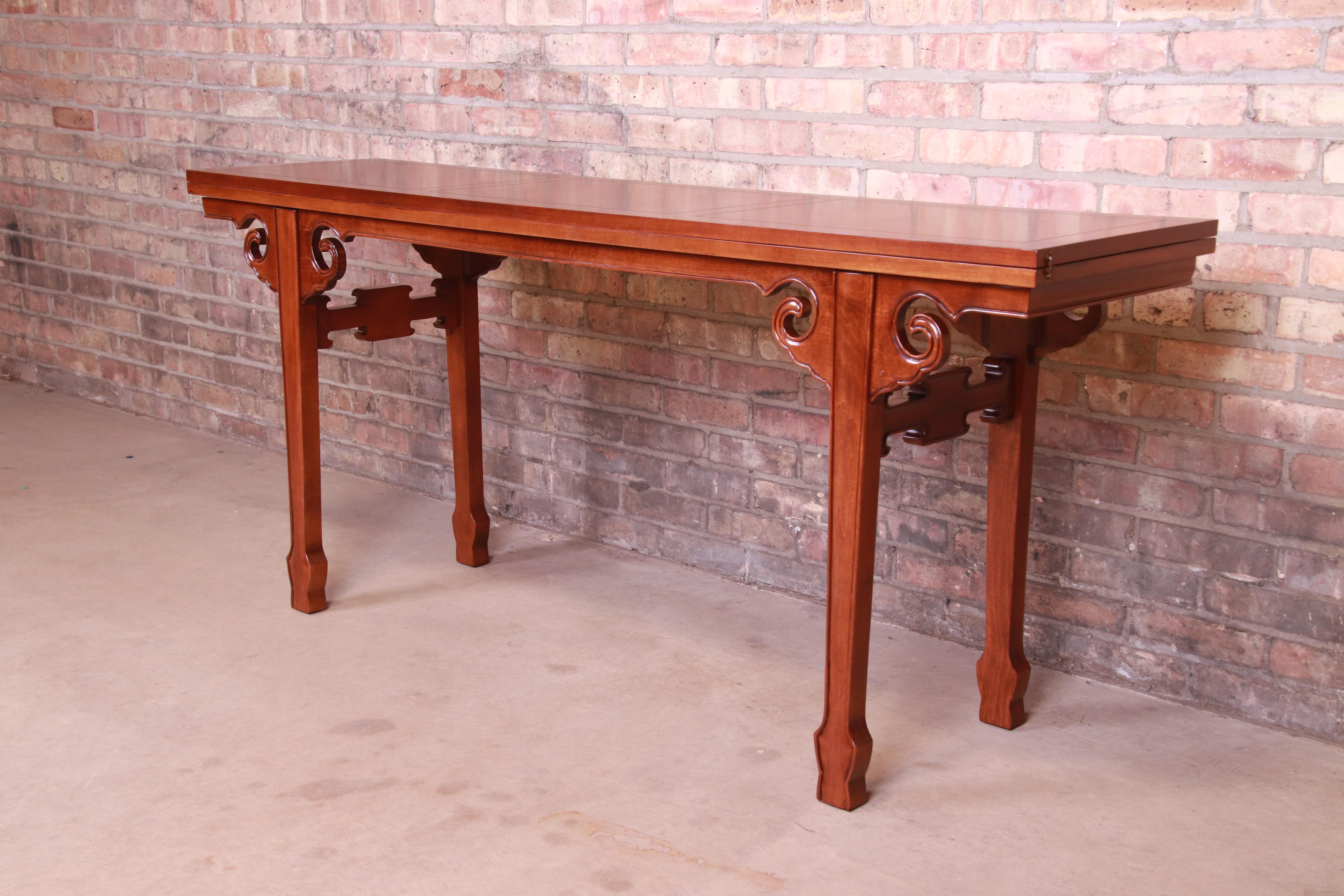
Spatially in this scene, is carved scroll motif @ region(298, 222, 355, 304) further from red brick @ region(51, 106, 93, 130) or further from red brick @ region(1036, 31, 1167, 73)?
red brick @ region(51, 106, 93, 130)

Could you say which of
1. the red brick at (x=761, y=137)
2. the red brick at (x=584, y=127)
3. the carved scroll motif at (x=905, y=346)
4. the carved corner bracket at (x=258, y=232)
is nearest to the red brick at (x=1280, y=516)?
the carved scroll motif at (x=905, y=346)

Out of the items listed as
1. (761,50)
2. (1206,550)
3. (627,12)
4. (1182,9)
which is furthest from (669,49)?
(1206,550)

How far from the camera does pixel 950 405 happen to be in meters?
2.29

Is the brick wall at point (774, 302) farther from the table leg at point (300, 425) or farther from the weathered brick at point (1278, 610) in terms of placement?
the table leg at point (300, 425)

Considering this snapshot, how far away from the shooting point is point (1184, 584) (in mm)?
2625

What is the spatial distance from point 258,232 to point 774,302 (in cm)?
119

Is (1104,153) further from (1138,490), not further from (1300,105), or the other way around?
(1138,490)

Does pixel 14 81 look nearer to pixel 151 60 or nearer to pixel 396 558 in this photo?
pixel 151 60

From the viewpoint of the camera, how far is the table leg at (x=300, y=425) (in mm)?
2975

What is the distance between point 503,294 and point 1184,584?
1.94 meters

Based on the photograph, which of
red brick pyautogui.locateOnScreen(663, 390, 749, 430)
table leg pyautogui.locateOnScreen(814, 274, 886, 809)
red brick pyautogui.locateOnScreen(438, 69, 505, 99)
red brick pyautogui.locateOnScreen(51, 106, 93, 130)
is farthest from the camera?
red brick pyautogui.locateOnScreen(51, 106, 93, 130)

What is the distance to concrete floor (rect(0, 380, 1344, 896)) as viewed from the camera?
A: 210 centimetres

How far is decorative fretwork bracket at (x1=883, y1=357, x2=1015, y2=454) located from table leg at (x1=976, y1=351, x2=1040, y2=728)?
3cm

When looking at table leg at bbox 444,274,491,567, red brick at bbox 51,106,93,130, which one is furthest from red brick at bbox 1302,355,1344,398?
red brick at bbox 51,106,93,130
